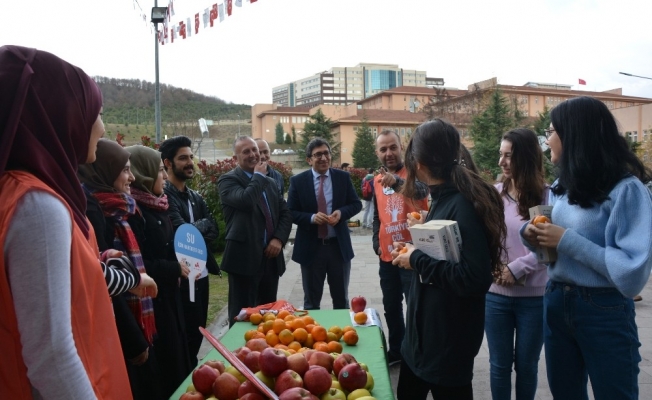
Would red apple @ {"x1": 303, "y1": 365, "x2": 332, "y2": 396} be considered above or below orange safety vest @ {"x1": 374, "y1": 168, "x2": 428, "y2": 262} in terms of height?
below

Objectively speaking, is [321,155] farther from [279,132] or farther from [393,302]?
[279,132]

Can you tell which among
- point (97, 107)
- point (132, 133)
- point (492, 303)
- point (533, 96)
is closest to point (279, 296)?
point (492, 303)

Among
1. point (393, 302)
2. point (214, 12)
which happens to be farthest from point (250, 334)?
point (214, 12)

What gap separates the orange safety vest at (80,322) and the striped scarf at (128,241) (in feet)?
3.56

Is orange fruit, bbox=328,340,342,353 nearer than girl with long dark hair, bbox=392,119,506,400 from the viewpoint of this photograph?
No

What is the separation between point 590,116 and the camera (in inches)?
87.1

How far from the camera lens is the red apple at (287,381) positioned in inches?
71.7

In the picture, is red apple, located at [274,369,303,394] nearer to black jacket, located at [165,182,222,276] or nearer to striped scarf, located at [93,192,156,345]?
striped scarf, located at [93,192,156,345]

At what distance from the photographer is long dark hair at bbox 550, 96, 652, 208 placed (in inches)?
84.7

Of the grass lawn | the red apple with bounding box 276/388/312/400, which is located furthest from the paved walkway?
the red apple with bounding box 276/388/312/400

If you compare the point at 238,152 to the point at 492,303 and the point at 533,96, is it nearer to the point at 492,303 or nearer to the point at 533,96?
the point at 492,303

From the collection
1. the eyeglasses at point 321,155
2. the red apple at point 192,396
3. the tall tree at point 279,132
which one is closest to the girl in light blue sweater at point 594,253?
the red apple at point 192,396

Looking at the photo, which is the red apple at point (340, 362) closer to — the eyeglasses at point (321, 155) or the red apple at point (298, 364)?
the red apple at point (298, 364)

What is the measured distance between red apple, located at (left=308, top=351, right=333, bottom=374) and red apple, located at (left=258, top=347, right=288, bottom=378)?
7.0 inches
